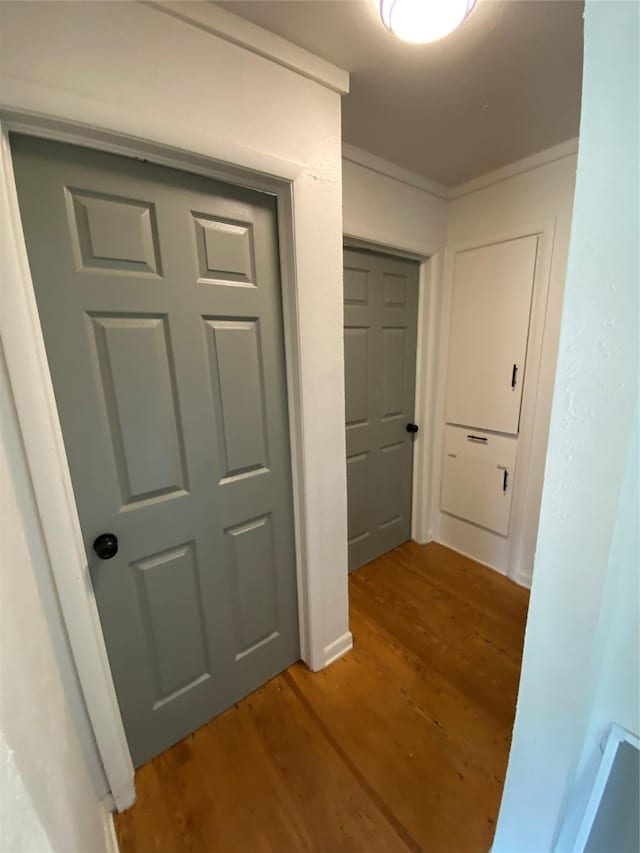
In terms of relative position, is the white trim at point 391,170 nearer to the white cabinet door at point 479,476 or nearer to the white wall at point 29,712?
the white cabinet door at point 479,476

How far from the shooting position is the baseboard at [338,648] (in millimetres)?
1590

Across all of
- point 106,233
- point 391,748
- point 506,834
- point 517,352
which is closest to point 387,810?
point 391,748

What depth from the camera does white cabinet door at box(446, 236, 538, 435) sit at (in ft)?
6.28

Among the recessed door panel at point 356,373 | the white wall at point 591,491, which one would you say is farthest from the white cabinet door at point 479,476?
the white wall at point 591,491

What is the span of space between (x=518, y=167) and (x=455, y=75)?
825 millimetres

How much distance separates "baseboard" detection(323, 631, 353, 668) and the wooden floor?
4 cm

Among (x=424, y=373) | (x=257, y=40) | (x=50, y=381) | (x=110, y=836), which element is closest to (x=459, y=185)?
(x=424, y=373)

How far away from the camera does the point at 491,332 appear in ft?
6.73

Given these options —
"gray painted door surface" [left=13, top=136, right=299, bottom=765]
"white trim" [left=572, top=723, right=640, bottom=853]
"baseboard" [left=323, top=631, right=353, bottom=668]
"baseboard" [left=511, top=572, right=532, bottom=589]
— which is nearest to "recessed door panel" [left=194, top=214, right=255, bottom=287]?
"gray painted door surface" [left=13, top=136, right=299, bottom=765]

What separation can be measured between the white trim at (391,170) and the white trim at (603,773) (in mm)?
2196

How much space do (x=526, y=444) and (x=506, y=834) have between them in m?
1.64

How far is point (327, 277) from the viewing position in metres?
1.27

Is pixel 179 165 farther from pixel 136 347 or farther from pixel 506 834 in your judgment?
pixel 506 834

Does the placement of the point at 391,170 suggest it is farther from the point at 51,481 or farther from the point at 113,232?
the point at 51,481
